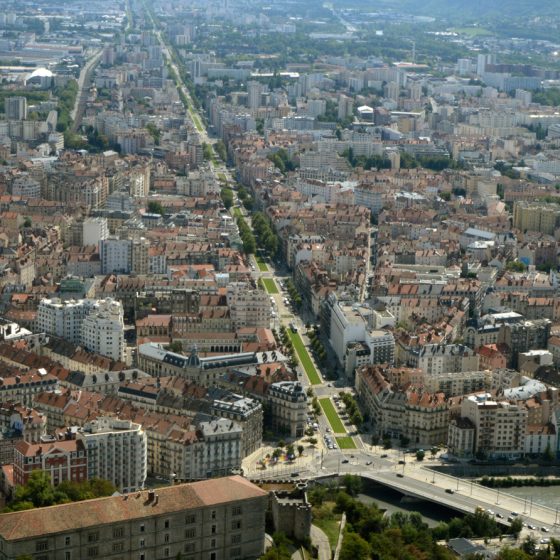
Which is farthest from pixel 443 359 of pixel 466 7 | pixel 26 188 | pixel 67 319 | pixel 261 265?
pixel 466 7

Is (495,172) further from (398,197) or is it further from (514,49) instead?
(514,49)

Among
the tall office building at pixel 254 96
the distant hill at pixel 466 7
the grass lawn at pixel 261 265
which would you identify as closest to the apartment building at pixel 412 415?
the grass lawn at pixel 261 265

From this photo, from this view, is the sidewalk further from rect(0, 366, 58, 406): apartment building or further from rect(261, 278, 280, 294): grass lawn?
rect(261, 278, 280, 294): grass lawn

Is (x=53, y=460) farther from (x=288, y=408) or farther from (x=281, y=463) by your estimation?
(x=288, y=408)

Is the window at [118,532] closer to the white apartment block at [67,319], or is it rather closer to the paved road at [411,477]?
the paved road at [411,477]

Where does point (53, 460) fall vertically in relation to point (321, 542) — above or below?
above
